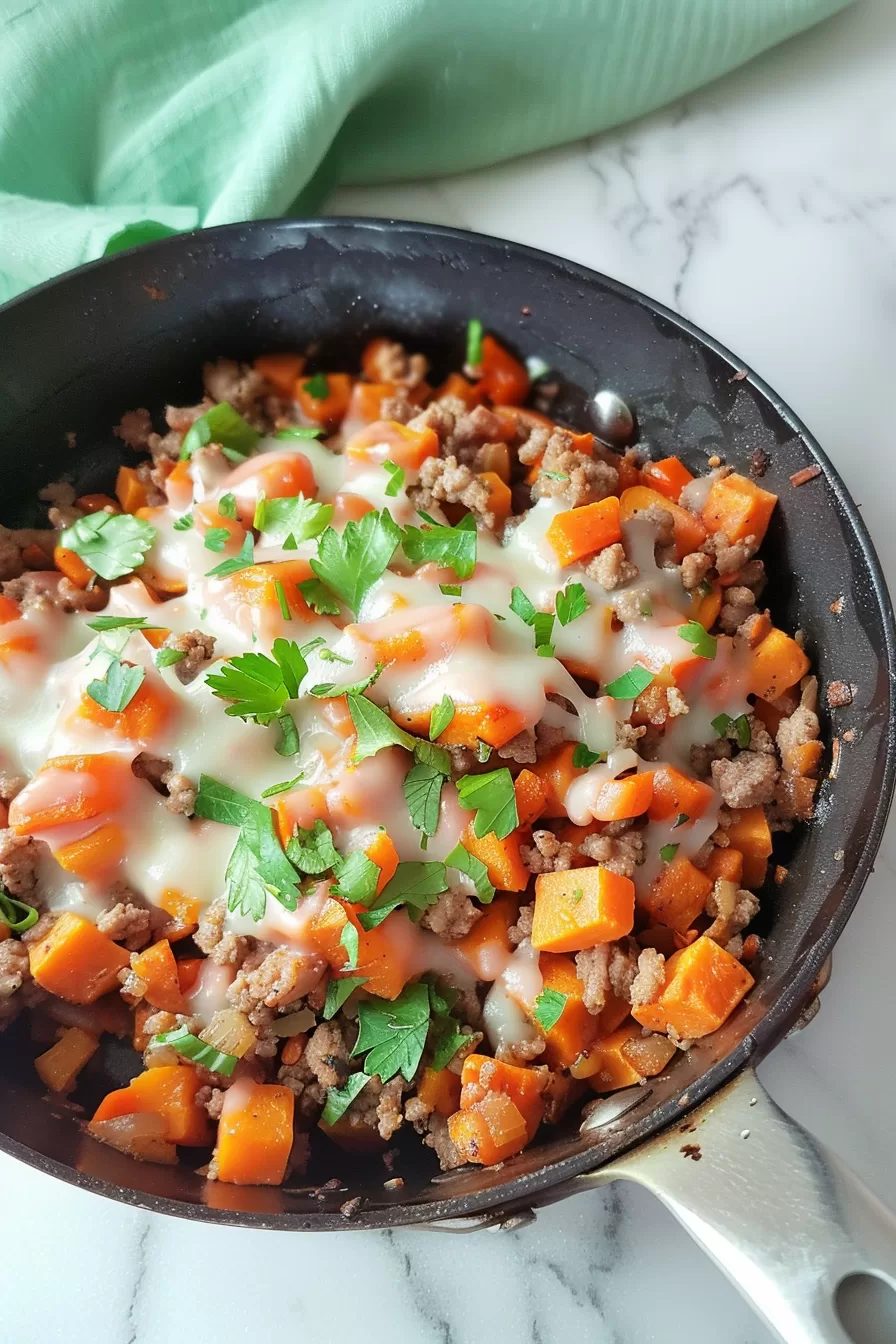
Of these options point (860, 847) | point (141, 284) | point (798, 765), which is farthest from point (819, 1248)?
point (141, 284)

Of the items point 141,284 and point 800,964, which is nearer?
point 800,964

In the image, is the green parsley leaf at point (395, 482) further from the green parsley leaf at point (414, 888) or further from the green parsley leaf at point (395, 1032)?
the green parsley leaf at point (395, 1032)

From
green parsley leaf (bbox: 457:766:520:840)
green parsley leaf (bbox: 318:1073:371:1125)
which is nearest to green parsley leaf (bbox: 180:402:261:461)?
green parsley leaf (bbox: 457:766:520:840)

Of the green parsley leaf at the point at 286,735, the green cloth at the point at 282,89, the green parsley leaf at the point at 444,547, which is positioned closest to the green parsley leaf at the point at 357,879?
the green parsley leaf at the point at 286,735

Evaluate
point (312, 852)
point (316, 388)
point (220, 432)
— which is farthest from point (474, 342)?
point (312, 852)

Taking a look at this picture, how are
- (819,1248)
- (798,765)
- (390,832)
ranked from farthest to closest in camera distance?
(798,765) < (390,832) < (819,1248)

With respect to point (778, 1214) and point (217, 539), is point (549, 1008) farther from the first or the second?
point (217, 539)

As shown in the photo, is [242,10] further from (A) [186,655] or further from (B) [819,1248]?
(B) [819,1248]
